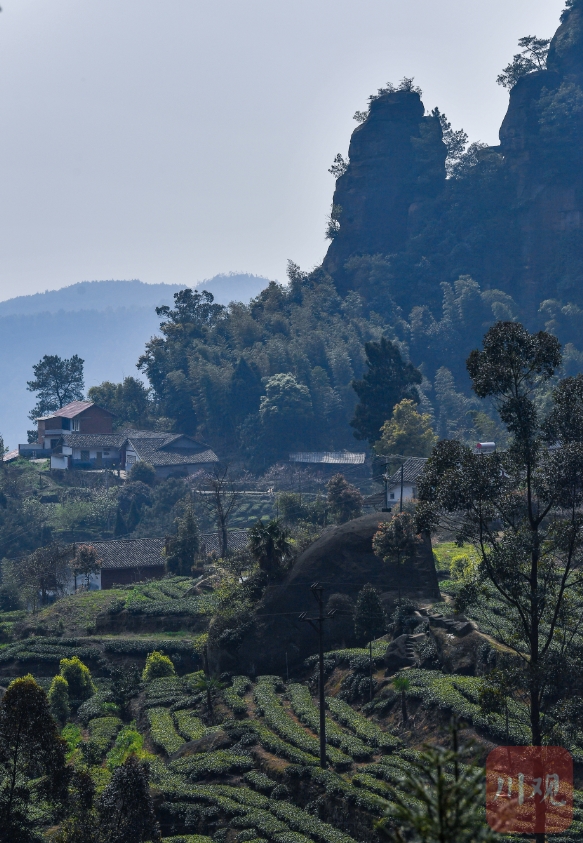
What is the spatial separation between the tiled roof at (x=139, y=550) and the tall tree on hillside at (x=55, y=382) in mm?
49423

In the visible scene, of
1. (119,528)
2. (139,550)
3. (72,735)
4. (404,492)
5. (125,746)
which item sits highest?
(404,492)

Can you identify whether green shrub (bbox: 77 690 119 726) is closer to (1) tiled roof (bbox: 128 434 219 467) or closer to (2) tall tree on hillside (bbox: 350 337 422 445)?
(2) tall tree on hillside (bbox: 350 337 422 445)

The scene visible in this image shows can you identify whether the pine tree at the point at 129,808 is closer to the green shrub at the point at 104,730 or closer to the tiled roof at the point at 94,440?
the green shrub at the point at 104,730

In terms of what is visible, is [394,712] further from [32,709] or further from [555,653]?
[32,709]

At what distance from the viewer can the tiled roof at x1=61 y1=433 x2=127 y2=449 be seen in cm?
9562

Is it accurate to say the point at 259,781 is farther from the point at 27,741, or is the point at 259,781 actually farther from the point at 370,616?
the point at 370,616

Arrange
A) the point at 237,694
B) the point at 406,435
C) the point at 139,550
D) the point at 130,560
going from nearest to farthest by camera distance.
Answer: the point at 237,694 → the point at 130,560 → the point at 139,550 → the point at 406,435

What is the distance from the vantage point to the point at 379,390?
79312mm

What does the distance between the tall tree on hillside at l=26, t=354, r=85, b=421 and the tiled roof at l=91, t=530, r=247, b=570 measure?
49.4 meters

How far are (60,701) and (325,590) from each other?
40.1ft

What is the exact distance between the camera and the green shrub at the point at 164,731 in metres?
35.1

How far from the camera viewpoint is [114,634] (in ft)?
174

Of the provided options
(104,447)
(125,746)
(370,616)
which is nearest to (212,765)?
(125,746)

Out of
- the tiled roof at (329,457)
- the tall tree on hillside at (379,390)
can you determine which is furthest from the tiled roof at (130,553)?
the tiled roof at (329,457)
